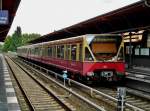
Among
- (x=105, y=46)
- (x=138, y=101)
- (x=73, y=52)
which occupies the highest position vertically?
(x=105, y=46)

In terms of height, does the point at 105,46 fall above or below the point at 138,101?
above

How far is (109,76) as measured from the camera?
18906 mm

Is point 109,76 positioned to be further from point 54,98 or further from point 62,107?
point 62,107

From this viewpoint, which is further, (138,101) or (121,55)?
(121,55)

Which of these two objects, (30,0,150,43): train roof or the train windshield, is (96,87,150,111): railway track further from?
(30,0,150,43): train roof

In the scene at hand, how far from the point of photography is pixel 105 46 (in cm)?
1898

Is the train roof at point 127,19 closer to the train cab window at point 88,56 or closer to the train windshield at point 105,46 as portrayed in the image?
the train windshield at point 105,46

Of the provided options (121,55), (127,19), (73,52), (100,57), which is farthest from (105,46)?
(127,19)

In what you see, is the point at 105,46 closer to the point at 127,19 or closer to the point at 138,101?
the point at 127,19

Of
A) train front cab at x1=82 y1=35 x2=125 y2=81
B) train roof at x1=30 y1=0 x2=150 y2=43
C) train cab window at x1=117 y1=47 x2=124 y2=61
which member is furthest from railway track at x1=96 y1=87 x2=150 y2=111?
train roof at x1=30 y1=0 x2=150 y2=43

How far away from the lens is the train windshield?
61.8 feet

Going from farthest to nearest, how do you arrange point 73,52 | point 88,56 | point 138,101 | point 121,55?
point 73,52
point 121,55
point 88,56
point 138,101

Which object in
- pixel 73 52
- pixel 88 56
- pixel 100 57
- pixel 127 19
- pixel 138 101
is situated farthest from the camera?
pixel 127 19

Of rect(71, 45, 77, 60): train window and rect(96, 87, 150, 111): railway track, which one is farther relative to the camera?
rect(71, 45, 77, 60): train window
